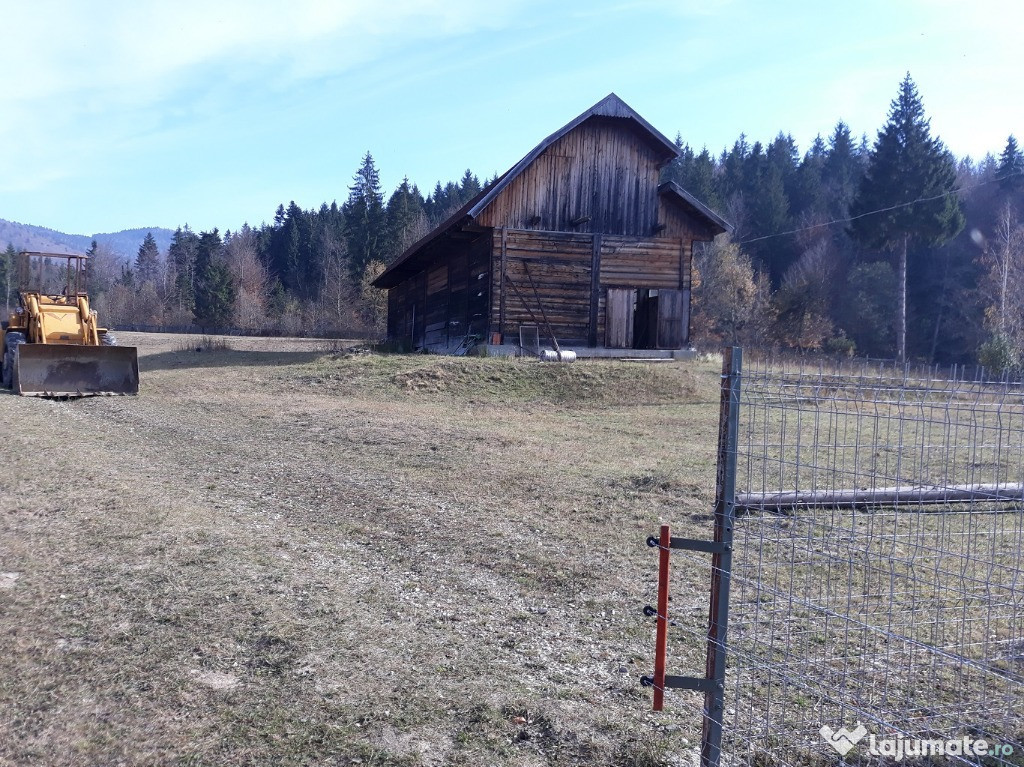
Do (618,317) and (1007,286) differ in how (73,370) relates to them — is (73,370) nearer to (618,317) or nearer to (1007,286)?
(618,317)

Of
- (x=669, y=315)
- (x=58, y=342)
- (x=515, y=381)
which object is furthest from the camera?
(x=669, y=315)

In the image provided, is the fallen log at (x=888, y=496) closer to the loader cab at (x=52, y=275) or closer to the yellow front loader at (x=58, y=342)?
the yellow front loader at (x=58, y=342)

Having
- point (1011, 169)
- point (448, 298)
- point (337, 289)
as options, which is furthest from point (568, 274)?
point (1011, 169)

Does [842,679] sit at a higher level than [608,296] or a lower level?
lower

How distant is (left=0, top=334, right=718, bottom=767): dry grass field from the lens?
3.56 m

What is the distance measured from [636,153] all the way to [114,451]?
17.2 metres

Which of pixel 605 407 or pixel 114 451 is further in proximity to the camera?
pixel 605 407

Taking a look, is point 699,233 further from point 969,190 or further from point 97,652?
point 969,190

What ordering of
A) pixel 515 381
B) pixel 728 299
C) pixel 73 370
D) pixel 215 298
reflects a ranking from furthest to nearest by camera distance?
pixel 215 298 → pixel 728 299 → pixel 515 381 → pixel 73 370

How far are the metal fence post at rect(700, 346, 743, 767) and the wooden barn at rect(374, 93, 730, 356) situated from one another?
18.5 metres

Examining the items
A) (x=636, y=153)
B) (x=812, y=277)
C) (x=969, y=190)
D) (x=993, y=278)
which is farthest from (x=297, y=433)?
(x=969, y=190)

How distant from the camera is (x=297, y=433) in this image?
40.9 feet

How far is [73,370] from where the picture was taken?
52.3ft

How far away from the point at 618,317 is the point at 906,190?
3217cm
